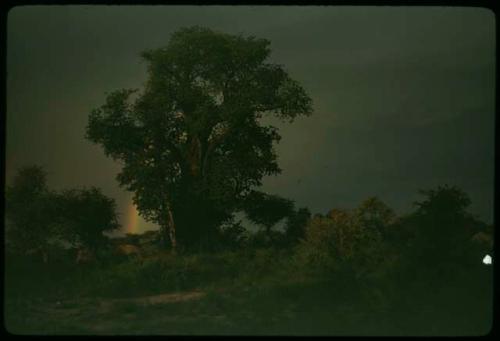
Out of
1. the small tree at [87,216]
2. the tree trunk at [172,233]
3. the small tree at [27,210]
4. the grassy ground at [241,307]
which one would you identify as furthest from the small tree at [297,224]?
the small tree at [27,210]

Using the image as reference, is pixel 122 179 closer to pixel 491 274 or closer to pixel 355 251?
pixel 355 251

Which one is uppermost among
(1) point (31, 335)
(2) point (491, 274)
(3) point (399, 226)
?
(3) point (399, 226)

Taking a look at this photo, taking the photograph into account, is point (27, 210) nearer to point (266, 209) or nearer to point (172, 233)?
point (172, 233)

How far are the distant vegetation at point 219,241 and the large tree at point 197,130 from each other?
0.01m

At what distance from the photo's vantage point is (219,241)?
688cm

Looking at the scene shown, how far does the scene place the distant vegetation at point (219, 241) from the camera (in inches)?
260

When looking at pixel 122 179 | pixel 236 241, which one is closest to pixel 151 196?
A: pixel 122 179

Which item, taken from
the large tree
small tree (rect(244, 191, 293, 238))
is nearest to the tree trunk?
the large tree

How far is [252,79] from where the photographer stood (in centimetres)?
700

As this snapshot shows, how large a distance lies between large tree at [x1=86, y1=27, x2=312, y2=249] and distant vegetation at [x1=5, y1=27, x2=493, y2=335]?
0.01 metres

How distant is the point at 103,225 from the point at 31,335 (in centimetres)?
113

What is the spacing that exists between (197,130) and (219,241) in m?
1.04

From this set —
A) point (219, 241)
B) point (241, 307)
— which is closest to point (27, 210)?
point (219, 241)

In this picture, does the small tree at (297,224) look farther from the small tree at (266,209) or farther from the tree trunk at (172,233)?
the tree trunk at (172,233)
